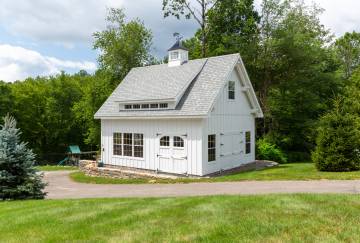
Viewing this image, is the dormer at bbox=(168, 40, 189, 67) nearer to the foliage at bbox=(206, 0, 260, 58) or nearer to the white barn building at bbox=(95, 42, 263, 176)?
the white barn building at bbox=(95, 42, 263, 176)

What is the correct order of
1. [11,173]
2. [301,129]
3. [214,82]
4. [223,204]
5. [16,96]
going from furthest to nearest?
[16,96], [301,129], [214,82], [11,173], [223,204]

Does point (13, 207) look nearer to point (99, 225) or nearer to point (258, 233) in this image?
point (99, 225)

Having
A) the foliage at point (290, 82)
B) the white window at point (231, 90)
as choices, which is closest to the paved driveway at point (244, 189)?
the white window at point (231, 90)

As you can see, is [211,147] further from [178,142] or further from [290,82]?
[290,82]

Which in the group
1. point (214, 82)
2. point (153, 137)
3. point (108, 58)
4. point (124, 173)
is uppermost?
point (108, 58)

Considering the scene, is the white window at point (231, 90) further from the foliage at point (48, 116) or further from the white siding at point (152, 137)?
the foliage at point (48, 116)

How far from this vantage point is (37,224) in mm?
7723

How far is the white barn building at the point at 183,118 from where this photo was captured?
61.1 feet

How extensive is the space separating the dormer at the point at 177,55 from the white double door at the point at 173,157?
249 inches

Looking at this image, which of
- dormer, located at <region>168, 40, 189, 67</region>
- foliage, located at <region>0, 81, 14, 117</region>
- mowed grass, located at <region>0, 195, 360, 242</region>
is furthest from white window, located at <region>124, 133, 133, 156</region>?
foliage, located at <region>0, 81, 14, 117</region>

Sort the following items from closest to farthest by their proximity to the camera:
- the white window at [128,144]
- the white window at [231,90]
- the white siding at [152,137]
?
1. the white siding at [152,137]
2. the white window at [231,90]
3. the white window at [128,144]

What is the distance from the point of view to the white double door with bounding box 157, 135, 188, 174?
61.7 feet

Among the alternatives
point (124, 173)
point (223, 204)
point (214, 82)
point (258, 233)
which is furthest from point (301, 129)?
point (258, 233)

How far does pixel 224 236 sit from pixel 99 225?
2.76 meters
